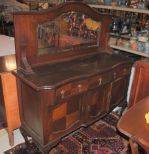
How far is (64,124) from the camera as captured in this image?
1.62m

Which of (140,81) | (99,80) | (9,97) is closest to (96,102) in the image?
(99,80)

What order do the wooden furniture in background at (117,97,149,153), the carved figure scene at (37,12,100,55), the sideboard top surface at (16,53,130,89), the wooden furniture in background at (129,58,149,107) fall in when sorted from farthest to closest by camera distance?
the wooden furniture in background at (129,58,149,107) < the carved figure scene at (37,12,100,55) < the sideboard top surface at (16,53,130,89) < the wooden furniture in background at (117,97,149,153)

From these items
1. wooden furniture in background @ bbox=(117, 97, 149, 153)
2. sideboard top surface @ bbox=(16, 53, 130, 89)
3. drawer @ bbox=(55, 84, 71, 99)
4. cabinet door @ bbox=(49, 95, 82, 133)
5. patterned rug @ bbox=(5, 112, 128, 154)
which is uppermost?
sideboard top surface @ bbox=(16, 53, 130, 89)

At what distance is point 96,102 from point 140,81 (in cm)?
64

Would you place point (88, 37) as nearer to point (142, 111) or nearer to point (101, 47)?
point (101, 47)

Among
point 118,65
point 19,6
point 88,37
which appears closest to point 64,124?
point 118,65

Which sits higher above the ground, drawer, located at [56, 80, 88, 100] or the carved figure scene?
the carved figure scene

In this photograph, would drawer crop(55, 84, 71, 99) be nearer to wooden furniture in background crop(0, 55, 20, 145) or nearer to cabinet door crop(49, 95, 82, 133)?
cabinet door crop(49, 95, 82, 133)

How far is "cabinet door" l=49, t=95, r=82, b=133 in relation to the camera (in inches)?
59.2

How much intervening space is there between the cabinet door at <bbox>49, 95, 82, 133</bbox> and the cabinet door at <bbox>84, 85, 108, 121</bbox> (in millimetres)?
101

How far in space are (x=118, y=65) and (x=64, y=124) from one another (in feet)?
2.40

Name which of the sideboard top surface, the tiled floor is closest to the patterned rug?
the tiled floor

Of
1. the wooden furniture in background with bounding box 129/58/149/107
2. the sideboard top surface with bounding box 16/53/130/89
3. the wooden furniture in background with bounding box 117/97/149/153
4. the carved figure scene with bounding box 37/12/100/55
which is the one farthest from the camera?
the wooden furniture in background with bounding box 129/58/149/107

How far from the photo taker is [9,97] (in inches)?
69.1
